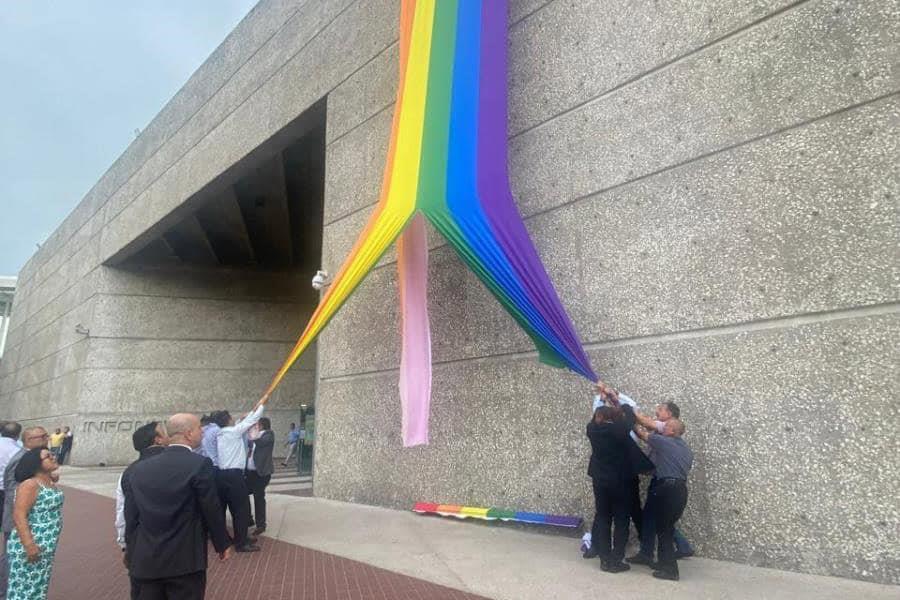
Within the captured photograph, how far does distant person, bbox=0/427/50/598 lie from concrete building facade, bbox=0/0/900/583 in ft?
13.4

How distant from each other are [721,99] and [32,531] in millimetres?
5897

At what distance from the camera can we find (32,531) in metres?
3.65

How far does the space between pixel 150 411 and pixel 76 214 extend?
914 cm

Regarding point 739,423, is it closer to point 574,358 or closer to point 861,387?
point 861,387

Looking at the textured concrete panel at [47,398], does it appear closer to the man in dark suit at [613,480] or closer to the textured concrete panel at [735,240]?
the textured concrete panel at [735,240]

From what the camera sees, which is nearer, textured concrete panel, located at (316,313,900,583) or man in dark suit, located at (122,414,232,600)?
man in dark suit, located at (122,414,232,600)

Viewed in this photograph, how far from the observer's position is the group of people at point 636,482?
14.7ft

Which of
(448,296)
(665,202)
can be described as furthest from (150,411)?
(665,202)

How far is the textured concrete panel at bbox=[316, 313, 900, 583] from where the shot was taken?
13.9 ft

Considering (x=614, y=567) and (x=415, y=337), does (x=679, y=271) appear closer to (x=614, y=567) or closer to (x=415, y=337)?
(x=614, y=567)

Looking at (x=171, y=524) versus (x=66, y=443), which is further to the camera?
(x=66, y=443)

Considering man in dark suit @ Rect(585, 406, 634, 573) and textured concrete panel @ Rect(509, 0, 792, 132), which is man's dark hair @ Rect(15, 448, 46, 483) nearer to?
man in dark suit @ Rect(585, 406, 634, 573)

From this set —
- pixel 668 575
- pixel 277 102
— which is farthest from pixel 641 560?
pixel 277 102

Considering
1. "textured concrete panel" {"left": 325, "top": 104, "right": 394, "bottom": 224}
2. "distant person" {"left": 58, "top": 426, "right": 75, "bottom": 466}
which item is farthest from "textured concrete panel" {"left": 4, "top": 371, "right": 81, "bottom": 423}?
"textured concrete panel" {"left": 325, "top": 104, "right": 394, "bottom": 224}
